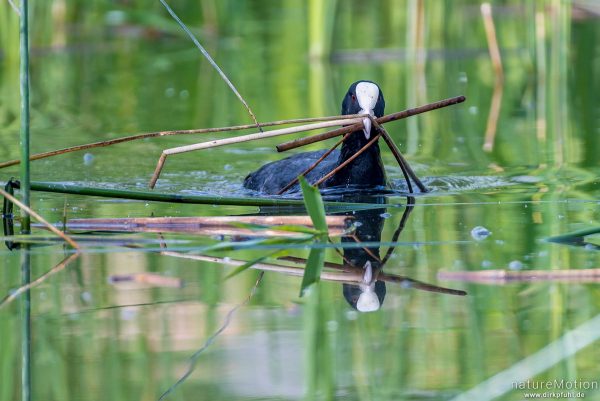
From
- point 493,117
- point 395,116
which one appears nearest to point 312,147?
point 493,117

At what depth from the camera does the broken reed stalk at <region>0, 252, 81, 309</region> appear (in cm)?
261

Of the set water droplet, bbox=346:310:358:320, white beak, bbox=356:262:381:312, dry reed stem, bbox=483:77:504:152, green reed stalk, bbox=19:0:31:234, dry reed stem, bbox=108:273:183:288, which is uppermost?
dry reed stem, bbox=483:77:504:152

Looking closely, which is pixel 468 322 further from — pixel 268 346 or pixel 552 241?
pixel 552 241

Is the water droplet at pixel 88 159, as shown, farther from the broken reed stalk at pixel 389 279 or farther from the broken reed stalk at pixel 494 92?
the broken reed stalk at pixel 389 279

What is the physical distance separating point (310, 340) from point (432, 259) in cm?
81

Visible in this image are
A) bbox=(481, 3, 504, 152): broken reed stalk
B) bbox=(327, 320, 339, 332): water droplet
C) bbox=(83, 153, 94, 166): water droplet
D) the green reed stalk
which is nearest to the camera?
bbox=(327, 320, 339, 332): water droplet

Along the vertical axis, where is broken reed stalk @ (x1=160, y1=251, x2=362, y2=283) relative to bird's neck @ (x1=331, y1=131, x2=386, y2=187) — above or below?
below

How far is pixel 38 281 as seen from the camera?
2.76 m

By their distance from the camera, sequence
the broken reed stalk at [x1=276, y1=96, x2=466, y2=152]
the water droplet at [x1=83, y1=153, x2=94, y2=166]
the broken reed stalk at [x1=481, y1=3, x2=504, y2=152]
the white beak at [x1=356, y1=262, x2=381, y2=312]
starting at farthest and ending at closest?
the broken reed stalk at [x1=481, y1=3, x2=504, y2=152]
the water droplet at [x1=83, y1=153, x2=94, y2=166]
the broken reed stalk at [x1=276, y1=96, x2=466, y2=152]
the white beak at [x1=356, y1=262, x2=381, y2=312]

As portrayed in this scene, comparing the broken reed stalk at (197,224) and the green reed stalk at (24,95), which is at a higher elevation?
the green reed stalk at (24,95)

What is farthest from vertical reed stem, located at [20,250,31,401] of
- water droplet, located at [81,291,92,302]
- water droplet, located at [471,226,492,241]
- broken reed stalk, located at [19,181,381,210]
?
water droplet, located at [471,226,492,241]

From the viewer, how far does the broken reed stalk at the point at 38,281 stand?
2608 mm

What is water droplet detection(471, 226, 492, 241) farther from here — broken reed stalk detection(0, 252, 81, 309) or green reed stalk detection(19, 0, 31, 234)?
green reed stalk detection(19, 0, 31, 234)

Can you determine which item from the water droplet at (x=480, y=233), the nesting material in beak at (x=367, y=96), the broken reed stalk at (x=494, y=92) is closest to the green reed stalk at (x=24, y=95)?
the water droplet at (x=480, y=233)
